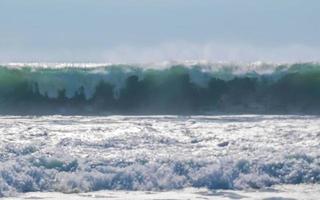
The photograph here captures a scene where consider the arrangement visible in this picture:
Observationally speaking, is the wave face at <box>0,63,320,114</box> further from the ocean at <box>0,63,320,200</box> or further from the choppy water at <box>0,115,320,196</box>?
the choppy water at <box>0,115,320,196</box>

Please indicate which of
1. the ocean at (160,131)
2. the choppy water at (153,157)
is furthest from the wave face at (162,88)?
the choppy water at (153,157)

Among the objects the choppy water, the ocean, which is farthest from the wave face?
the choppy water

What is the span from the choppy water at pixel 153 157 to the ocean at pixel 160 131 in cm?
1

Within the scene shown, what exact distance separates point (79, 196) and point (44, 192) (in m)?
0.38

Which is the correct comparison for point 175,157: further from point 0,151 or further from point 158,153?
point 0,151

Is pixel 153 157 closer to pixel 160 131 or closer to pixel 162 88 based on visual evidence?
pixel 160 131

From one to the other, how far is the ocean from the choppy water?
0.01m

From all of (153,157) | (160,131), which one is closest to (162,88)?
(160,131)

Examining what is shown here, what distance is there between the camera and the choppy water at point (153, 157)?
9.18 metres

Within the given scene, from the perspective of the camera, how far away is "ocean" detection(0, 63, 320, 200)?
916 cm

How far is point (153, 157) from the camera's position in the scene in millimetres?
10000

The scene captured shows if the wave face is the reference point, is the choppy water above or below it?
below

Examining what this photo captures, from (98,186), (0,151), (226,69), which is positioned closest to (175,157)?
(98,186)

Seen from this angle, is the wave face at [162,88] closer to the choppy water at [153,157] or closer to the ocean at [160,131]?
the ocean at [160,131]
